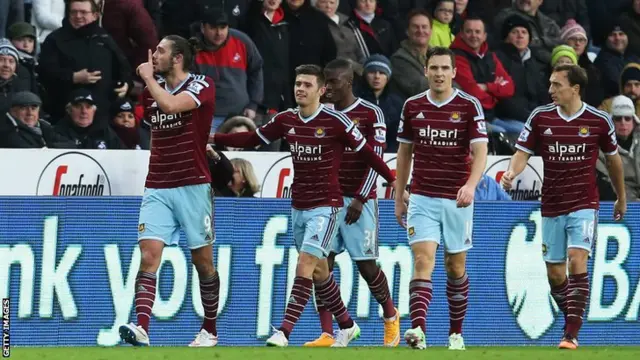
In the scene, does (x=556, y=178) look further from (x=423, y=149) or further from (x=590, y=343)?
(x=590, y=343)

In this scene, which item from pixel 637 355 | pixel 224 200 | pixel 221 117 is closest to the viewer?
pixel 637 355

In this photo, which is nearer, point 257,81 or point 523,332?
point 523,332

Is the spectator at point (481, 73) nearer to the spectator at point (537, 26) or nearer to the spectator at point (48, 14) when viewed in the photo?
the spectator at point (537, 26)

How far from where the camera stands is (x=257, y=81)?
1878 cm

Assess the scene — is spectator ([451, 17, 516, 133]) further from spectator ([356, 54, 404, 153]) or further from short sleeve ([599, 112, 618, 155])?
short sleeve ([599, 112, 618, 155])

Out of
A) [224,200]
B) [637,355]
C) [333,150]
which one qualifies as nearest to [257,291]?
→ [224,200]

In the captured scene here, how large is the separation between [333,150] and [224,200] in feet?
7.49

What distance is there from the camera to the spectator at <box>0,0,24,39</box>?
716 inches

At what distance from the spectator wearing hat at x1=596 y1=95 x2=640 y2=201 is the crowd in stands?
0.06 ft

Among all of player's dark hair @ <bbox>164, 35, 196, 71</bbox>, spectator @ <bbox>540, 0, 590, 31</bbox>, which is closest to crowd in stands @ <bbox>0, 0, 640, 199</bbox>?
spectator @ <bbox>540, 0, 590, 31</bbox>

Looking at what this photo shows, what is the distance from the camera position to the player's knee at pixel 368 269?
14.8 meters

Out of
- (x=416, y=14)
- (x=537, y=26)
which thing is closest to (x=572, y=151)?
(x=416, y=14)

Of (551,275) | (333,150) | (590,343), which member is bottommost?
(590,343)

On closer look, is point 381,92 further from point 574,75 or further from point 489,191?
point 574,75
